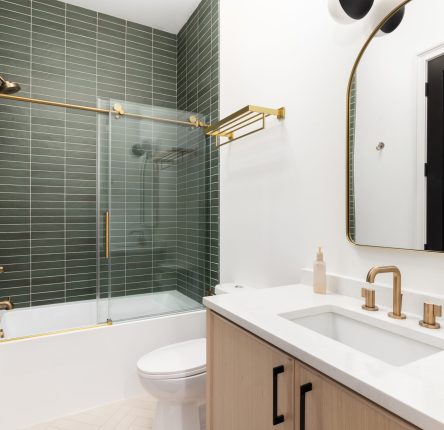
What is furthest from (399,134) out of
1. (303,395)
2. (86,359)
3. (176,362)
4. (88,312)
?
(88,312)

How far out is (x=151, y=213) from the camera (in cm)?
218

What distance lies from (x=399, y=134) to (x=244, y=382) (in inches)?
37.9

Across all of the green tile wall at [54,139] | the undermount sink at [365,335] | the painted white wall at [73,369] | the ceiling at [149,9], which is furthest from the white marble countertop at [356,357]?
the ceiling at [149,9]

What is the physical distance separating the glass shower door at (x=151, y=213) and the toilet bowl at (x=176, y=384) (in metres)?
0.58

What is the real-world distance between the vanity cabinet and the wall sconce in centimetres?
123

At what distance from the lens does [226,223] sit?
218 cm

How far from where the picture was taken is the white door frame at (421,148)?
1.02m

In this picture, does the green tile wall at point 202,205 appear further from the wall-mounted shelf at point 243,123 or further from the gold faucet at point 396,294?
the gold faucet at point 396,294

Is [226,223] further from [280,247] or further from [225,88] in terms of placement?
[225,88]

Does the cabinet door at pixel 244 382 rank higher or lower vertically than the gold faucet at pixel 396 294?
lower

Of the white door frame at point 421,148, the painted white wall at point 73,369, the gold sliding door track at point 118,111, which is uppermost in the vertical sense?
the gold sliding door track at point 118,111

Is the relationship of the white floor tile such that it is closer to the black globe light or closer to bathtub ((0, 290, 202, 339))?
bathtub ((0, 290, 202, 339))

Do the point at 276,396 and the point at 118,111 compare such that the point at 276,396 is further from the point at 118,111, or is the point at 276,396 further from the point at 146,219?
the point at 118,111

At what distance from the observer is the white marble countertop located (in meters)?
0.53
